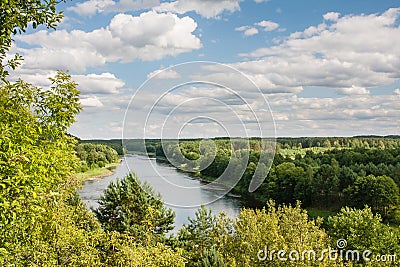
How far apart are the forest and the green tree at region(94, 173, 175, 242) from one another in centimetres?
6

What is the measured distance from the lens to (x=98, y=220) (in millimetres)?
19453

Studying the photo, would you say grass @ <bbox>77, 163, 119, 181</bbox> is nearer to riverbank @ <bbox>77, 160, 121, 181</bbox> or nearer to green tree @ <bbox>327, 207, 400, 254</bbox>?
riverbank @ <bbox>77, 160, 121, 181</bbox>

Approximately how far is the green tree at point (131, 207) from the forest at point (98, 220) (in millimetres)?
55

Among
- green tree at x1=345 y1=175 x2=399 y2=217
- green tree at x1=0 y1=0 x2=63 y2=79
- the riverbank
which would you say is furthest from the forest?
the riverbank

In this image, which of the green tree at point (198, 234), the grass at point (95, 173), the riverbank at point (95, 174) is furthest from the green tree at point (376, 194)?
the grass at point (95, 173)

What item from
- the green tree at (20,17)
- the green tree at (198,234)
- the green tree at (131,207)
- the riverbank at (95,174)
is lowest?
the riverbank at (95,174)

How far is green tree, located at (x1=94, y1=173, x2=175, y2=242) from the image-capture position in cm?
1894

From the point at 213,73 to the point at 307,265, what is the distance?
846cm

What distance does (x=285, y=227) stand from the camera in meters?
16.0

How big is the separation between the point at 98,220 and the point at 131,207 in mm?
1811

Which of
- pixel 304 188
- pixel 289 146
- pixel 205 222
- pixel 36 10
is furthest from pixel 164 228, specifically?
pixel 289 146

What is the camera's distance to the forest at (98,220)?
5.41 meters

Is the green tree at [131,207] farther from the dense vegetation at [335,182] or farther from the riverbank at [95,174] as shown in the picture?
the riverbank at [95,174]

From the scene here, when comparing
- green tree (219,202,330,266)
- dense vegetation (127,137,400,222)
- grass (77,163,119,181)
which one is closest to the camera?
green tree (219,202,330,266)
